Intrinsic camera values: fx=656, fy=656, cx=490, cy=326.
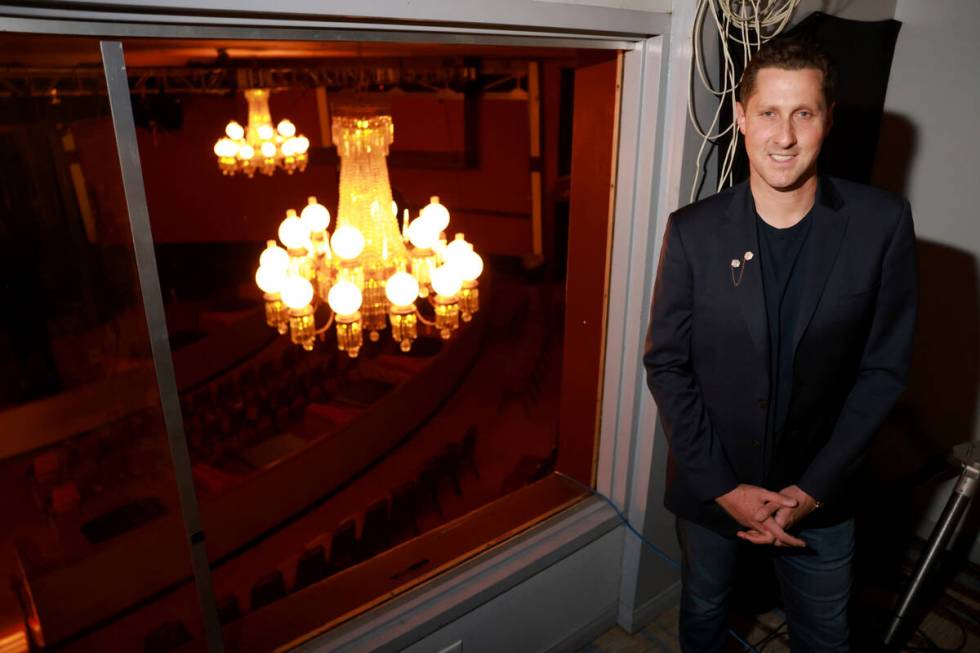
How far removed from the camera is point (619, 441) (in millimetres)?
2676

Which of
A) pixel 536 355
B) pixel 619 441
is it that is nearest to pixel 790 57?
pixel 619 441

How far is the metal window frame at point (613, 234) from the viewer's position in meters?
1.39

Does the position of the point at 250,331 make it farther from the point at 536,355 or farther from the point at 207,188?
the point at 207,188

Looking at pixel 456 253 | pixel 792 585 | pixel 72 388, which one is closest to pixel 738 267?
pixel 792 585

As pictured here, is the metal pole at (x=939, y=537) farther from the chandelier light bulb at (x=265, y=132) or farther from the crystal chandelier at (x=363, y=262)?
the chandelier light bulb at (x=265, y=132)

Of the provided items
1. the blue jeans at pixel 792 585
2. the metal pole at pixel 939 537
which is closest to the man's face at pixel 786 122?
the blue jeans at pixel 792 585

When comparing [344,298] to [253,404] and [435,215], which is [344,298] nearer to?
[435,215]

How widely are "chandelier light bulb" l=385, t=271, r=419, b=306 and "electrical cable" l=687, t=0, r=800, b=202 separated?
1953 mm

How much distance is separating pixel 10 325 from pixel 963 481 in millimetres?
8233

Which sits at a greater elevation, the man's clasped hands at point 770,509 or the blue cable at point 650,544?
the man's clasped hands at point 770,509

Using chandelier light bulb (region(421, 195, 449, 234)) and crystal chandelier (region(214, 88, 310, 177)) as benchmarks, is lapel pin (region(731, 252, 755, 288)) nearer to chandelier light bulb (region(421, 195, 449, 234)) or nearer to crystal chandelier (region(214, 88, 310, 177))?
chandelier light bulb (region(421, 195, 449, 234))

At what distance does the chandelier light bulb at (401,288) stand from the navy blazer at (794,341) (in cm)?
211

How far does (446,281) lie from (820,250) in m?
2.44

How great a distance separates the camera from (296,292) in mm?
3695
